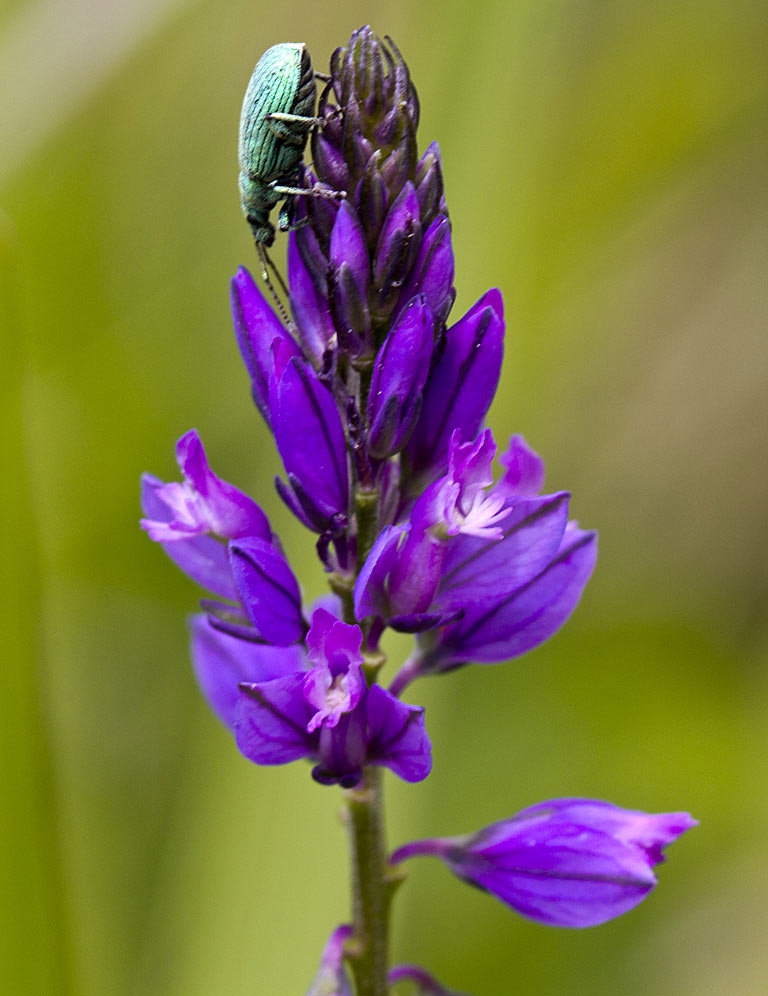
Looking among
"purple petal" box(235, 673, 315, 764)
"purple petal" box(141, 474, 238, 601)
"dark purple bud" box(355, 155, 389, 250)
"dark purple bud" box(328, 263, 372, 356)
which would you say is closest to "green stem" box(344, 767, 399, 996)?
"purple petal" box(235, 673, 315, 764)

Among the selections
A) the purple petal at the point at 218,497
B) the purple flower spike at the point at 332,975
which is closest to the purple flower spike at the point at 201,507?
the purple petal at the point at 218,497

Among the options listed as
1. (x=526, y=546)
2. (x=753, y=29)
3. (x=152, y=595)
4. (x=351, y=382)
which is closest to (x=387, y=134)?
(x=351, y=382)

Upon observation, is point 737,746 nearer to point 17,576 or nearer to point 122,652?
point 122,652

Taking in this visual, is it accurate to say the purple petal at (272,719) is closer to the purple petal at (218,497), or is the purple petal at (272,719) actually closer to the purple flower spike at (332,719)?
the purple flower spike at (332,719)

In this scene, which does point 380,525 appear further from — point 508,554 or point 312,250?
point 312,250

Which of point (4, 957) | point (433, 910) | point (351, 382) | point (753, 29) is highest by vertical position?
point (753, 29)

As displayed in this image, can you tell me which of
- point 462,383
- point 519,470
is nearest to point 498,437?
point 519,470
